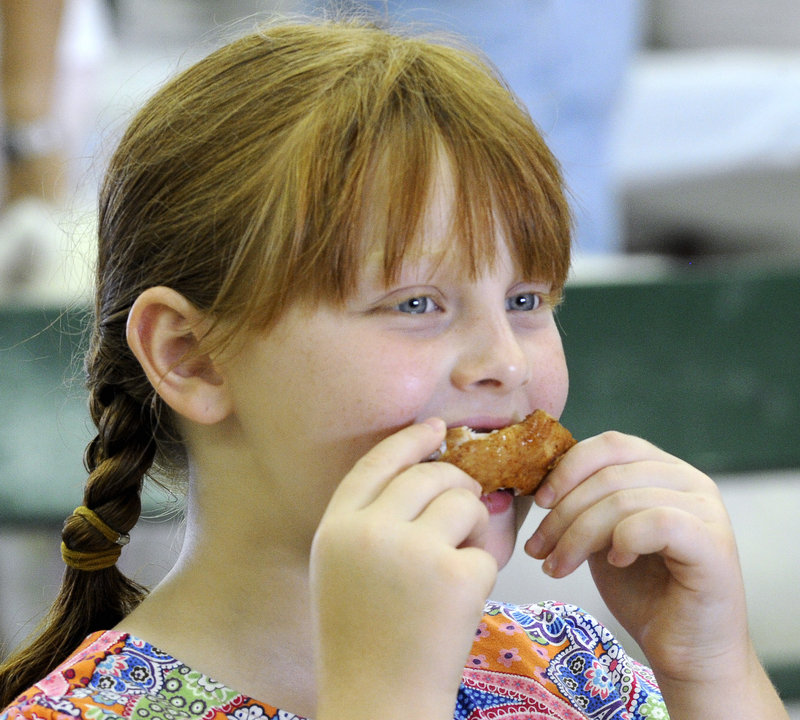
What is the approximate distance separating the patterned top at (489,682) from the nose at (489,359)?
0.33 metres

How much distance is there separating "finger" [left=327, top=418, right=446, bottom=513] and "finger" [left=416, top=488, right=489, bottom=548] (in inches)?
1.5

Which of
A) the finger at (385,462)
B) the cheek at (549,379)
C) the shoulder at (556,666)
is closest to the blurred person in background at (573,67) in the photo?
the shoulder at (556,666)

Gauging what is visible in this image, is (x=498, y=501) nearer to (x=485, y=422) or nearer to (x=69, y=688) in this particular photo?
(x=485, y=422)

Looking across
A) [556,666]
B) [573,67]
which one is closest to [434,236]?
[556,666]

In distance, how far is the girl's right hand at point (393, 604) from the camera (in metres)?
0.77

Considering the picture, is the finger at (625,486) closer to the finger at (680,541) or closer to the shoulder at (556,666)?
the finger at (680,541)

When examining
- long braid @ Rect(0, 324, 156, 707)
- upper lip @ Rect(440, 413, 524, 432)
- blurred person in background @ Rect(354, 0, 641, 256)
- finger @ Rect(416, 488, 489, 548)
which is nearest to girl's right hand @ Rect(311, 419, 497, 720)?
finger @ Rect(416, 488, 489, 548)

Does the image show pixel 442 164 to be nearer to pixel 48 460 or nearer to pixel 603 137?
pixel 48 460

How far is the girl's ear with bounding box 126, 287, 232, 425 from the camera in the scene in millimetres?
971

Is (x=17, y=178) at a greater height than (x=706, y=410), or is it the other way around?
(x=17, y=178)

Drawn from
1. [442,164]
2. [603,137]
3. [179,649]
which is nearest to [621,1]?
[603,137]

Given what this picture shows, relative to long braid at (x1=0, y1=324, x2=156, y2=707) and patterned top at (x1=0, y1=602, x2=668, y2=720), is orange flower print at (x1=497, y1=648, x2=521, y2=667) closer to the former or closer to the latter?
patterned top at (x1=0, y1=602, x2=668, y2=720)

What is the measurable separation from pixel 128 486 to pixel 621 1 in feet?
6.73

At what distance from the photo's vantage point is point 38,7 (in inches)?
92.3
